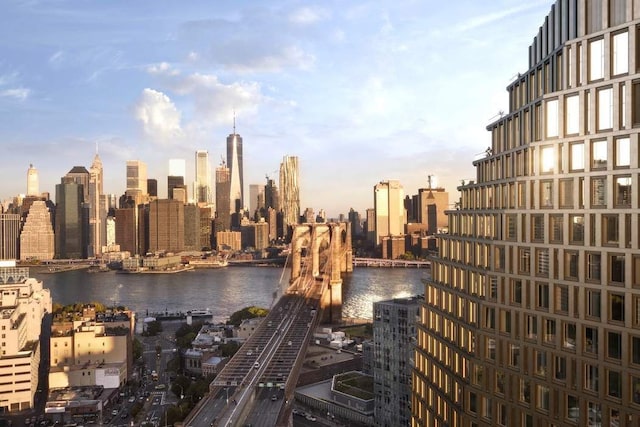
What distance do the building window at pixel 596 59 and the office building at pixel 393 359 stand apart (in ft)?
57.6

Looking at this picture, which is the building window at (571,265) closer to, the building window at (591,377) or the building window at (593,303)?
the building window at (593,303)

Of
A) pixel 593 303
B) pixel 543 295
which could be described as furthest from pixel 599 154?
pixel 543 295

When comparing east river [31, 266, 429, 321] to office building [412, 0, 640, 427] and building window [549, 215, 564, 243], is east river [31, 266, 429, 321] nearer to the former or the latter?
office building [412, 0, 640, 427]

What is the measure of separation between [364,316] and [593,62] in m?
51.3

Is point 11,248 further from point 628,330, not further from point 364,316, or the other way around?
point 628,330

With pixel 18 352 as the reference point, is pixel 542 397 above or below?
above

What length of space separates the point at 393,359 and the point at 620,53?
63.4ft

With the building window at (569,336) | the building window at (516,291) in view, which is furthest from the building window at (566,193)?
the building window at (569,336)

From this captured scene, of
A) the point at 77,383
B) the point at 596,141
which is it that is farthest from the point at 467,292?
the point at 77,383

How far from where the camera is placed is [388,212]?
462 ft

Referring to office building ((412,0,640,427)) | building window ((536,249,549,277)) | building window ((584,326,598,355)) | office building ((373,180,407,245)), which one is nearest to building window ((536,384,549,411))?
office building ((412,0,640,427))

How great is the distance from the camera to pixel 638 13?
23.0ft

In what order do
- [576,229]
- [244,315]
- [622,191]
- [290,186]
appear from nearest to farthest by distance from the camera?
[622,191], [576,229], [244,315], [290,186]

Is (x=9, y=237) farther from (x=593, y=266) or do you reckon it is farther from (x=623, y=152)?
(x=623, y=152)
